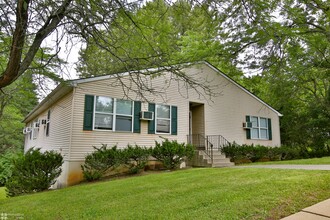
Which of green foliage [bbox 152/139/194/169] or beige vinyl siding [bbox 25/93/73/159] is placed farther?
green foliage [bbox 152/139/194/169]

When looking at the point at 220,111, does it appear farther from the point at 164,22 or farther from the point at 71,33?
the point at 71,33

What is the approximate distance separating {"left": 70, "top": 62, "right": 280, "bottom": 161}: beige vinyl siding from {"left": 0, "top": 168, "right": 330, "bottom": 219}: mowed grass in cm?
274

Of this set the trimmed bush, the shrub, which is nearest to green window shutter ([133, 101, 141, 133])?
the shrub

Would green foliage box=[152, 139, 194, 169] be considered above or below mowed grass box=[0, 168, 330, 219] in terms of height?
above

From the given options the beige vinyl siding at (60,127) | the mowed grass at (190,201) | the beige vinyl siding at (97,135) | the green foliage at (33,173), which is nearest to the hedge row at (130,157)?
the beige vinyl siding at (97,135)

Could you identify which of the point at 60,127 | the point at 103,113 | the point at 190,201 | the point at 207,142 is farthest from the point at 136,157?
the point at 190,201

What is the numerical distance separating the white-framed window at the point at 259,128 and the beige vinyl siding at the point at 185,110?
30 cm

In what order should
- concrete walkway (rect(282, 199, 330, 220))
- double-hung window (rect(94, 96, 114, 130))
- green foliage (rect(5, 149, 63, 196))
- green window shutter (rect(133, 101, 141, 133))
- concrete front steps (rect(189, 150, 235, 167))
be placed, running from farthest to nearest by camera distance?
concrete front steps (rect(189, 150, 235, 167))
green window shutter (rect(133, 101, 141, 133))
double-hung window (rect(94, 96, 114, 130))
green foliage (rect(5, 149, 63, 196))
concrete walkway (rect(282, 199, 330, 220))

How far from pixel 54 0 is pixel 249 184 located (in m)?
5.11

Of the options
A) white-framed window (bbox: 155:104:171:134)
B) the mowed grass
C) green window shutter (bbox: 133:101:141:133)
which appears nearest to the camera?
the mowed grass

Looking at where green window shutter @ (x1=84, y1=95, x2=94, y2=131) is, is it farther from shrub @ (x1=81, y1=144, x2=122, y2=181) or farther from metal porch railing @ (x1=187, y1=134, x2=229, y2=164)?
metal porch railing @ (x1=187, y1=134, x2=229, y2=164)

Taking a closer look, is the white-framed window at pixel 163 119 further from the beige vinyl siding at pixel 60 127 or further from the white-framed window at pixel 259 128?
the white-framed window at pixel 259 128

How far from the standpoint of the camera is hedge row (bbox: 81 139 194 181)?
8399mm

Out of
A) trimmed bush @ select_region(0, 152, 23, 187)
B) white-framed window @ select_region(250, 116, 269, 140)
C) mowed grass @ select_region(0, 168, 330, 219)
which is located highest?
white-framed window @ select_region(250, 116, 269, 140)
